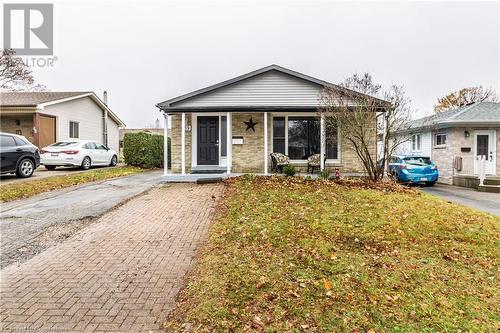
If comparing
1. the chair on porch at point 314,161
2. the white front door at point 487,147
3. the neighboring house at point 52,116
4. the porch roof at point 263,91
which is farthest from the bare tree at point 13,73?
the white front door at point 487,147

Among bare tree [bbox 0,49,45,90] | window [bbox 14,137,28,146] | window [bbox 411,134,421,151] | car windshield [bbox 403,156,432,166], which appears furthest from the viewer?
bare tree [bbox 0,49,45,90]

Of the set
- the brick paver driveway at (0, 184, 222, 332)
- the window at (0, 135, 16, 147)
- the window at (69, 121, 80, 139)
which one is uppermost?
the window at (69, 121, 80, 139)

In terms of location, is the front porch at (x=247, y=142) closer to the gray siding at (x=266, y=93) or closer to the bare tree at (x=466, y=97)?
the gray siding at (x=266, y=93)

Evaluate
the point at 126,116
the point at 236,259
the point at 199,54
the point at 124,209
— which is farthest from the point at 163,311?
the point at 126,116

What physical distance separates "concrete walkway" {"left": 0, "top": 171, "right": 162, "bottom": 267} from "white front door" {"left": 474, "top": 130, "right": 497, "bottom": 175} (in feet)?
57.7

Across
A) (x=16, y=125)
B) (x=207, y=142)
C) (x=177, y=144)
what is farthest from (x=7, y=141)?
(x=16, y=125)

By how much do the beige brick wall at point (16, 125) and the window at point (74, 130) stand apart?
2415 millimetres

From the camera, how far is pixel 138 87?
38.0 m

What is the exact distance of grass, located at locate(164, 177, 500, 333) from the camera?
3.34m

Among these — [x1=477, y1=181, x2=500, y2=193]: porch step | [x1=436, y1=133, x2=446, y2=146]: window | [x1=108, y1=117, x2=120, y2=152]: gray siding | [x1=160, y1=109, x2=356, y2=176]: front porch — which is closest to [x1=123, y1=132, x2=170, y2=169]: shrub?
[x1=160, y1=109, x2=356, y2=176]: front porch

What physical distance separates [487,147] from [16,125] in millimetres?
28072

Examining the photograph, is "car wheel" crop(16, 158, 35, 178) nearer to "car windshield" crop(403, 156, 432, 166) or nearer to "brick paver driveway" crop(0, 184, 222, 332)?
"brick paver driveway" crop(0, 184, 222, 332)

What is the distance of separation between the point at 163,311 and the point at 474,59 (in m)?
33.0

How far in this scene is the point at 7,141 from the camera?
1157 cm
